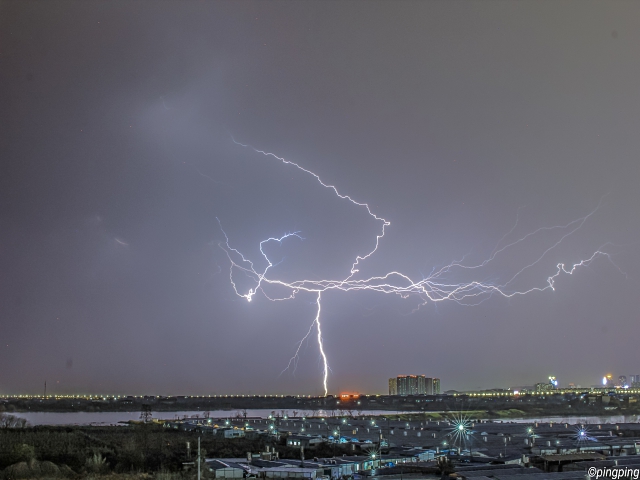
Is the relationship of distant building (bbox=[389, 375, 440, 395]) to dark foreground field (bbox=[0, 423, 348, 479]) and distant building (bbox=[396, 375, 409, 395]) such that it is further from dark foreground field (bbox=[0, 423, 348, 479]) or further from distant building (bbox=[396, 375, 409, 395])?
dark foreground field (bbox=[0, 423, 348, 479])

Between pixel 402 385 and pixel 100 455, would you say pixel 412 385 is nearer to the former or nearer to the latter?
pixel 402 385

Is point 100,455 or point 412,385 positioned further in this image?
point 412,385

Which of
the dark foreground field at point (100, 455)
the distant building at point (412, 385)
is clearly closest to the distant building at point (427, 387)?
the distant building at point (412, 385)

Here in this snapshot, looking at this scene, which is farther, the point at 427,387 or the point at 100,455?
the point at 427,387

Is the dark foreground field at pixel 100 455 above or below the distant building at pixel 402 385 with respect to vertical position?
above

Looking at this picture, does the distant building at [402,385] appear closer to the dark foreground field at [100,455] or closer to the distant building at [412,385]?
the distant building at [412,385]

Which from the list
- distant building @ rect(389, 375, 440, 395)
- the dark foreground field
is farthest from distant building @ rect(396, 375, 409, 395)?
the dark foreground field

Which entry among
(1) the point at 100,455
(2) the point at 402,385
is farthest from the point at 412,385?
(1) the point at 100,455

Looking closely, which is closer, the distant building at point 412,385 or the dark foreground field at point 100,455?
the dark foreground field at point 100,455

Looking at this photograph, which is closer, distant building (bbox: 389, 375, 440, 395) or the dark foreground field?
the dark foreground field

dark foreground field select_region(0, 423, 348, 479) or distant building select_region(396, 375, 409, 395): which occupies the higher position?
dark foreground field select_region(0, 423, 348, 479)

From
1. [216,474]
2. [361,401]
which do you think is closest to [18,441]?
[216,474]

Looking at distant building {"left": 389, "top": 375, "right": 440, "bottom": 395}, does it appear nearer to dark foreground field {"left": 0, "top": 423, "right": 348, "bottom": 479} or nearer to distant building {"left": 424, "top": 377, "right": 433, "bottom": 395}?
distant building {"left": 424, "top": 377, "right": 433, "bottom": 395}
